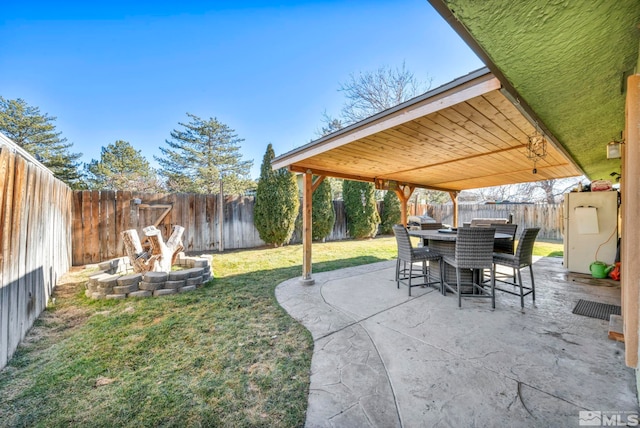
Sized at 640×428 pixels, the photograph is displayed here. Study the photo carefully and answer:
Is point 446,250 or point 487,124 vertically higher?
point 487,124

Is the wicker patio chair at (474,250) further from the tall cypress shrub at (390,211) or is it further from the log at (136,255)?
the tall cypress shrub at (390,211)

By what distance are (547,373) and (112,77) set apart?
51.8ft

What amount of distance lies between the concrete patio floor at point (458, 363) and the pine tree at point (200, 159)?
16583 mm

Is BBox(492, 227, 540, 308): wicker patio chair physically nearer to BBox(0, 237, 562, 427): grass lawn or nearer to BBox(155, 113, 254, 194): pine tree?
BBox(0, 237, 562, 427): grass lawn

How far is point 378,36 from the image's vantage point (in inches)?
306

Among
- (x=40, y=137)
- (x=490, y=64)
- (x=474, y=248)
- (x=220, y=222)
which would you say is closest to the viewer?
(x=490, y=64)

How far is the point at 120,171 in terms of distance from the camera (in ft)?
51.9

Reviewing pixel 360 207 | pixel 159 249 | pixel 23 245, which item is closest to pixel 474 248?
pixel 159 249

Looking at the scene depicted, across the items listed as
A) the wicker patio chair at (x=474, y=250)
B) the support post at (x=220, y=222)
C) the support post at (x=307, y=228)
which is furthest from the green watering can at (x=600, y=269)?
the support post at (x=220, y=222)

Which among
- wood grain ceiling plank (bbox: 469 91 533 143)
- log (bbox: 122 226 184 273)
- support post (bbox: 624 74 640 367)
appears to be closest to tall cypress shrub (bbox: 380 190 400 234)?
wood grain ceiling plank (bbox: 469 91 533 143)

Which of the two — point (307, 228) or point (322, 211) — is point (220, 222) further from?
point (307, 228)

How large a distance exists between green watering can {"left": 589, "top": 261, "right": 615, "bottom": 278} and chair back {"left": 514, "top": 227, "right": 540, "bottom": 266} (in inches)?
92.6

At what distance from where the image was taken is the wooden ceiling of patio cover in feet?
7.15

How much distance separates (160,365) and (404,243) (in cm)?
317
